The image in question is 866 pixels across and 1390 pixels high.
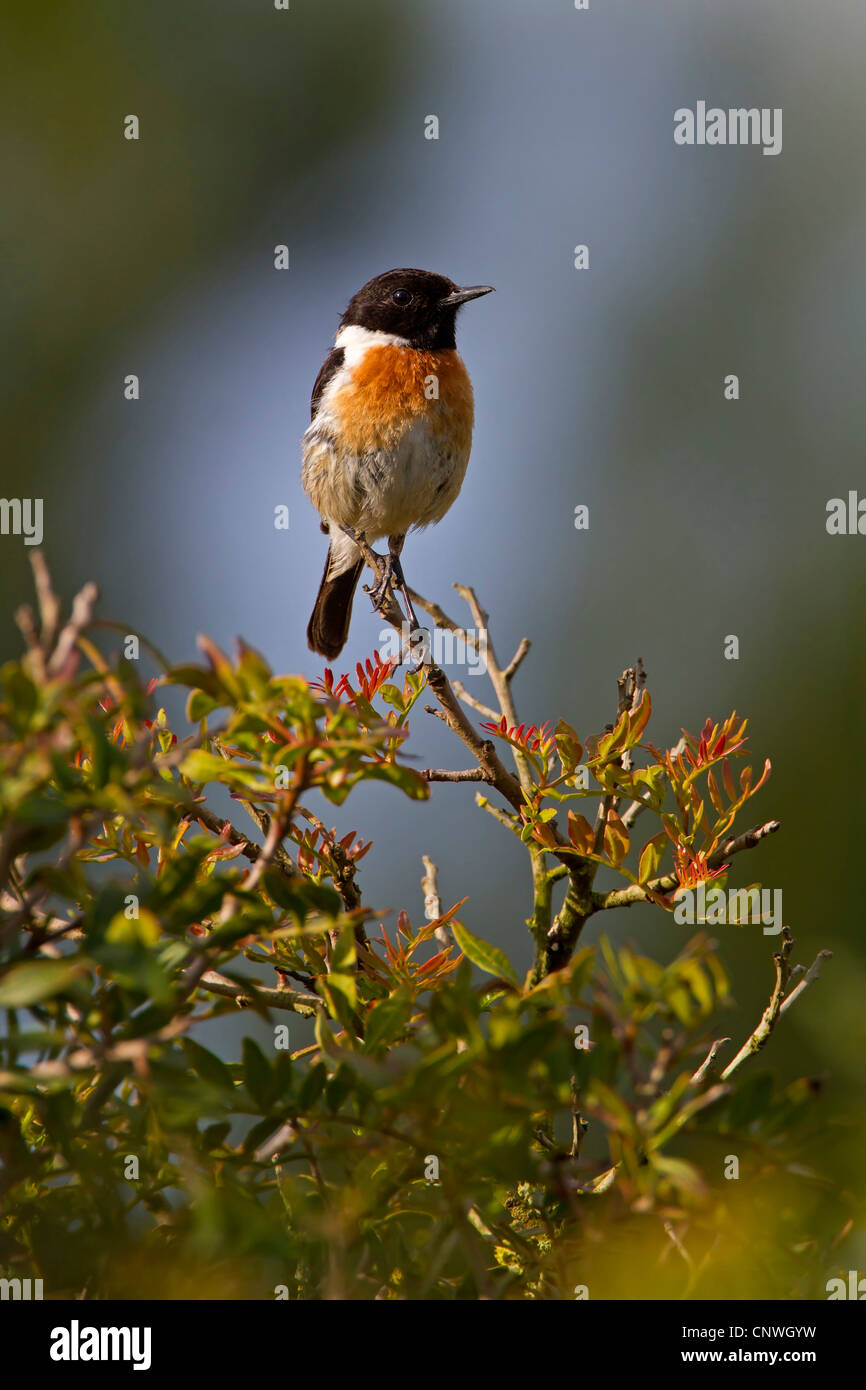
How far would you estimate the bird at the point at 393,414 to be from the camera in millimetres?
4492

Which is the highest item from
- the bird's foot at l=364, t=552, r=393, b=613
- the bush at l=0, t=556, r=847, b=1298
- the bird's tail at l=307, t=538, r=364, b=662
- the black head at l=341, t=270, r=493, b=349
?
the black head at l=341, t=270, r=493, b=349

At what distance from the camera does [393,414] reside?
4.47m

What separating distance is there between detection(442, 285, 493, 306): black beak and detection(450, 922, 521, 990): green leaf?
4.10 meters

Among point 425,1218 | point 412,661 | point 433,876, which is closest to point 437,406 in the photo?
point 412,661

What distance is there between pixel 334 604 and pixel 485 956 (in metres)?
4.58

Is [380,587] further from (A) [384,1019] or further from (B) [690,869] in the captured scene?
(A) [384,1019]

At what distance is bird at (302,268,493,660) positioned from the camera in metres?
4.49

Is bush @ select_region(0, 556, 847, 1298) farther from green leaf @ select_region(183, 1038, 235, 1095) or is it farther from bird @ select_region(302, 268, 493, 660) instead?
bird @ select_region(302, 268, 493, 660)

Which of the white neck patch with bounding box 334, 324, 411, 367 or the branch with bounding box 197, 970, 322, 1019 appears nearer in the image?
the branch with bounding box 197, 970, 322, 1019

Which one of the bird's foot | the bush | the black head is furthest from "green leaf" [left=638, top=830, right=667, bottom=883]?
the black head

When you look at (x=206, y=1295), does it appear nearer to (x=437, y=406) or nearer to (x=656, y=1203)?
(x=656, y=1203)

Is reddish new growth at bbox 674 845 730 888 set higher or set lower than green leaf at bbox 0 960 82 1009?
higher

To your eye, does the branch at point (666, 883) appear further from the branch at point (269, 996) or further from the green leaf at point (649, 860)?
the branch at point (269, 996)
